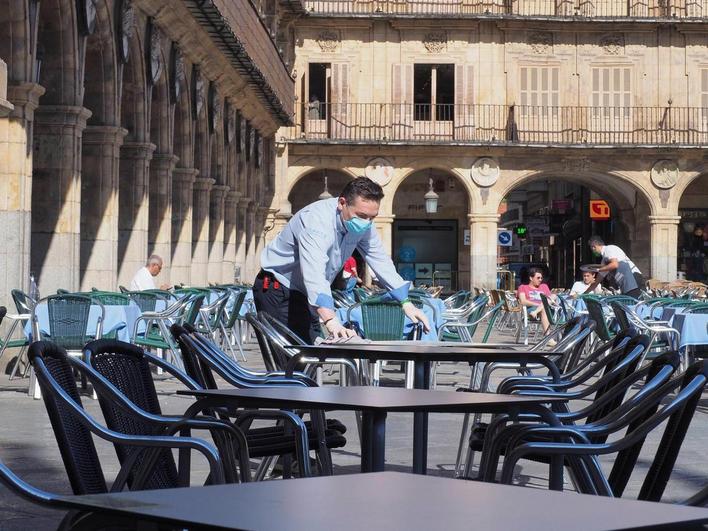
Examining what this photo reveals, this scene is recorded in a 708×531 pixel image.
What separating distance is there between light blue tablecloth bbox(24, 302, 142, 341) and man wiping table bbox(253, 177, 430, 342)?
4463 mm

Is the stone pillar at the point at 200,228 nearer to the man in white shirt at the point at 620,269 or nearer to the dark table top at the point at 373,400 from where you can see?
the man in white shirt at the point at 620,269

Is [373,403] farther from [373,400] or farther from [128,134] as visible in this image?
[128,134]

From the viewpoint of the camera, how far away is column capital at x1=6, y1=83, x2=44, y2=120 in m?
14.5

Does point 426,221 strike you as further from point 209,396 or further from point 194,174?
point 209,396

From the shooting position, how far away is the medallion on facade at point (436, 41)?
4012 centimetres

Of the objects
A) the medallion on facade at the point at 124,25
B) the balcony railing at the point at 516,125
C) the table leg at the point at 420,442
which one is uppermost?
the balcony railing at the point at 516,125

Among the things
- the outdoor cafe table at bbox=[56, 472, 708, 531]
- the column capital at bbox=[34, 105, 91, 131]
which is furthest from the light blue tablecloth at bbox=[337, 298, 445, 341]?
the outdoor cafe table at bbox=[56, 472, 708, 531]

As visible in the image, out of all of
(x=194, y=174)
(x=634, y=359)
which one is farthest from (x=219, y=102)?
(x=634, y=359)

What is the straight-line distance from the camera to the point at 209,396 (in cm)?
440

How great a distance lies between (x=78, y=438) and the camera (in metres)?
3.91

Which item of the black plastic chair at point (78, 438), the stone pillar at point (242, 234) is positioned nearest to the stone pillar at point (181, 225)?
the stone pillar at point (242, 234)

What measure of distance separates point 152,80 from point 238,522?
19.7m

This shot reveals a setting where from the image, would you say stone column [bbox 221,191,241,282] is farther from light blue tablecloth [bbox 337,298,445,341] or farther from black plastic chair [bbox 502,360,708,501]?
black plastic chair [bbox 502,360,708,501]

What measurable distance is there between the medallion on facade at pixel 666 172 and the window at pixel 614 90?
166 centimetres
